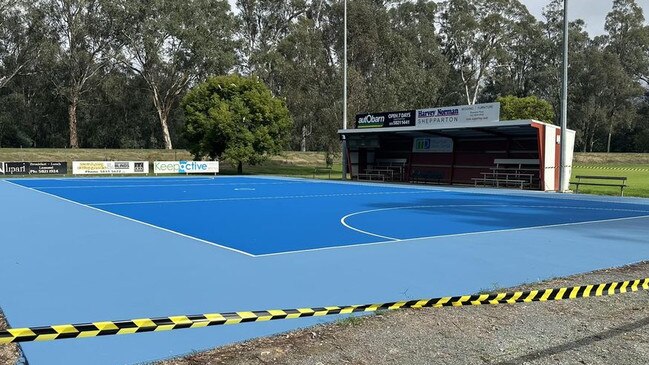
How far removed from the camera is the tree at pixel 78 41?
200 ft

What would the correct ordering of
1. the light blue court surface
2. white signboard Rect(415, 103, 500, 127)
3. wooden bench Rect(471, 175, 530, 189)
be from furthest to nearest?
1. wooden bench Rect(471, 175, 530, 189)
2. white signboard Rect(415, 103, 500, 127)
3. the light blue court surface

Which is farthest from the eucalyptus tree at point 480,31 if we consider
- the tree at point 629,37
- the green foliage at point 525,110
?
the tree at point 629,37

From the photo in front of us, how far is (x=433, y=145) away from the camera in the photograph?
38.3 meters

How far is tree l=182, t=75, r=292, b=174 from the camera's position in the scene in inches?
2002

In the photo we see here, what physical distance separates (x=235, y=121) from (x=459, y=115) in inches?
996

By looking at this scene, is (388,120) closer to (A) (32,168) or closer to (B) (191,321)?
(A) (32,168)

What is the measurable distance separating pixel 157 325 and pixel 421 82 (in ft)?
198

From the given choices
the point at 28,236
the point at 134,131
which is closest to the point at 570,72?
the point at 134,131

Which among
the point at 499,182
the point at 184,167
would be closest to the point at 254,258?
the point at 499,182

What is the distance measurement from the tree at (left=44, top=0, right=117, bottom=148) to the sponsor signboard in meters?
38.3

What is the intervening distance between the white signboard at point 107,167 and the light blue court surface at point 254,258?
84.6 feet

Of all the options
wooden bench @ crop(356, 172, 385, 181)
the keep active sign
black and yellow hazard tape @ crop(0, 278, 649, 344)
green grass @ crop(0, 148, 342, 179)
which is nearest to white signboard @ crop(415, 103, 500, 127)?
wooden bench @ crop(356, 172, 385, 181)

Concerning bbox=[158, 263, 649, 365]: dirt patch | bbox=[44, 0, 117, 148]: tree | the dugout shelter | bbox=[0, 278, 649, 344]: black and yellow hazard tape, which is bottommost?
bbox=[158, 263, 649, 365]: dirt patch

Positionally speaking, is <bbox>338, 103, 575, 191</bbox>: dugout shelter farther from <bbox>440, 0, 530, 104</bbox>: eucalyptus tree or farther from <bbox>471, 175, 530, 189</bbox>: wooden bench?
<bbox>440, 0, 530, 104</bbox>: eucalyptus tree
